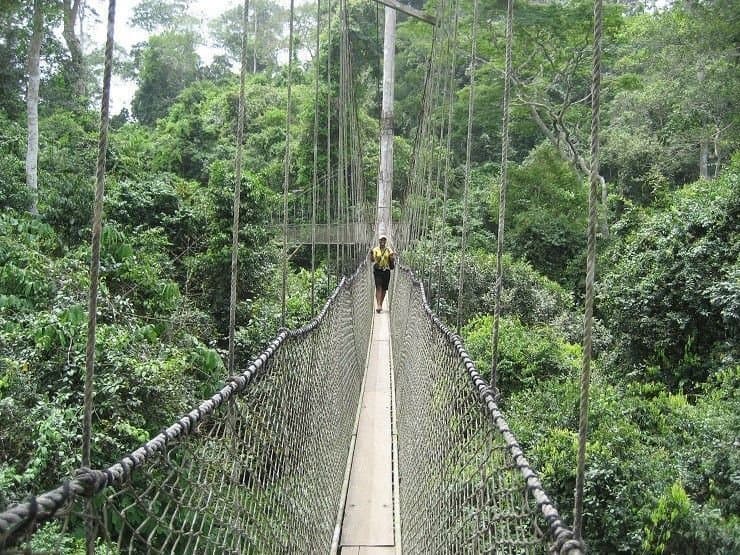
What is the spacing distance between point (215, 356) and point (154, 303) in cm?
97

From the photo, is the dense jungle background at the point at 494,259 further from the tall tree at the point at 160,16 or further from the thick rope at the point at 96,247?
the tall tree at the point at 160,16

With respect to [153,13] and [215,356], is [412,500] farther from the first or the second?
[153,13]

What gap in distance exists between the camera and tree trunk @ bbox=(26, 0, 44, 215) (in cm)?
602

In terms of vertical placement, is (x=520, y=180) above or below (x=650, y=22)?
below

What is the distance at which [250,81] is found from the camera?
15.5m

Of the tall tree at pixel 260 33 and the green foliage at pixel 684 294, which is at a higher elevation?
the tall tree at pixel 260 33

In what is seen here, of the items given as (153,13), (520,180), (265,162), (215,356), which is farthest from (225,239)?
(153,13)

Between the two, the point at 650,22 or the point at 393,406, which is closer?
the point at 393,406

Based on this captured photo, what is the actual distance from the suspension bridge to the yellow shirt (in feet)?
6.73

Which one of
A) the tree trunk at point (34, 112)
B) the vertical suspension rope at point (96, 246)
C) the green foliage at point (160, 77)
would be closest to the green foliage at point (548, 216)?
the tree trunk at point (34, 112)

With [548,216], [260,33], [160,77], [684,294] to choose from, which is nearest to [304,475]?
[684,294]

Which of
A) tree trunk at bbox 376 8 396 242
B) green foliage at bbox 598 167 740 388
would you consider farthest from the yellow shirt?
tree trunk at bbox 376 8 396 242

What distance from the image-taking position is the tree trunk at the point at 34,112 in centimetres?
602

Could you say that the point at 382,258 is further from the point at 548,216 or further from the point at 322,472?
the point at 548,216
